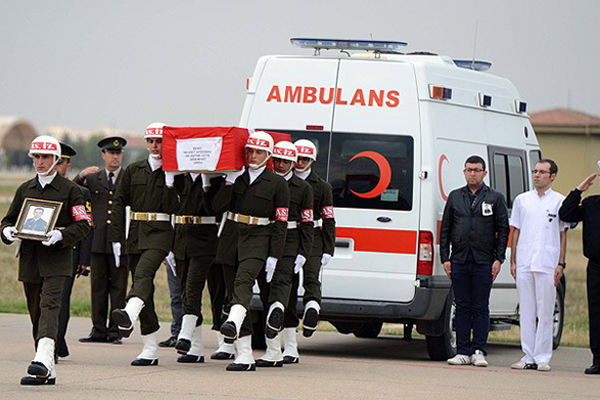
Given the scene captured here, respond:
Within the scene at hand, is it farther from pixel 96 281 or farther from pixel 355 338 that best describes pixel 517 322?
pixel 96 281

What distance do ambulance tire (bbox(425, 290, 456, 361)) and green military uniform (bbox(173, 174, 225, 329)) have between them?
268cm

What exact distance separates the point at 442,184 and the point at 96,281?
405 centimetres

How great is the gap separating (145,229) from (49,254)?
5.47ft

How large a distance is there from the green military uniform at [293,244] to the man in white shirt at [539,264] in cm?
240

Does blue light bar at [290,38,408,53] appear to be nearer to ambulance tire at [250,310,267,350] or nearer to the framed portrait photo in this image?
ambulance tire at [250,310,267,350]

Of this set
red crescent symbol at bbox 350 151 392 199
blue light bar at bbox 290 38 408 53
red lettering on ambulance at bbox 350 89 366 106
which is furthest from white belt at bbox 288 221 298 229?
blue light bar at bbox 290 38 408 53

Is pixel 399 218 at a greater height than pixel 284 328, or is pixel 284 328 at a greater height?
pixel 399 218

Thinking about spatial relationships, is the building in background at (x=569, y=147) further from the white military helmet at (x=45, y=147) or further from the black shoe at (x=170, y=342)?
the white military helmet at (x=45, y=147)

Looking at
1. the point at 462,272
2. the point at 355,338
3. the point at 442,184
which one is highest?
the point at 442,184

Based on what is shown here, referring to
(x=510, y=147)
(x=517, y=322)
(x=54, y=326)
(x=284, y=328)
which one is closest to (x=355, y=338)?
(x=517, y=322)

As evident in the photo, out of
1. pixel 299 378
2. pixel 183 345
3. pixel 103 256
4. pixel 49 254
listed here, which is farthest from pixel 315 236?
pixel 49 254

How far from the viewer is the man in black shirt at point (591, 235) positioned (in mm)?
Result: 12953

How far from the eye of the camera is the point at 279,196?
463 inches

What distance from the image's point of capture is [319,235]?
1288cm
